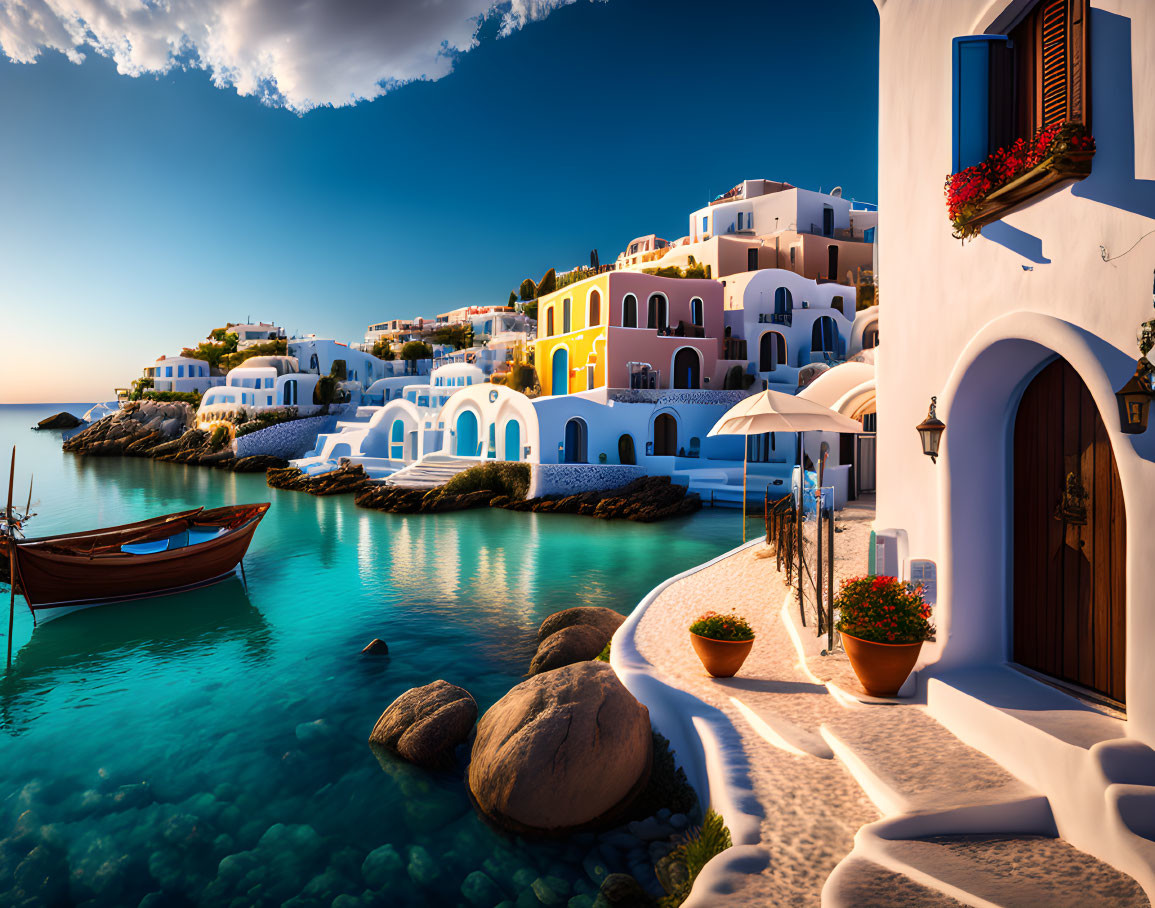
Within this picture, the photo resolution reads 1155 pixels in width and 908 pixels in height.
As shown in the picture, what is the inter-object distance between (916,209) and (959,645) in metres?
4.38

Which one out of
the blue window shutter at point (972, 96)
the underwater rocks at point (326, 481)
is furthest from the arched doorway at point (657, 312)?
the blue window shutter at point (972, 96)

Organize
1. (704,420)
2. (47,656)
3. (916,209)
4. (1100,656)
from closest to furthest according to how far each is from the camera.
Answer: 1. (1100,656)
2. (916,209)
3. (47,656)
4. (704,420)

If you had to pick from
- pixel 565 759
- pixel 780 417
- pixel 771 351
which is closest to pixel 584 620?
pixel 780 417

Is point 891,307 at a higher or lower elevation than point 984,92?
lower

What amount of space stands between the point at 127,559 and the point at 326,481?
19987mm

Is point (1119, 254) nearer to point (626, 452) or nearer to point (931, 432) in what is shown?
point (931, 432)

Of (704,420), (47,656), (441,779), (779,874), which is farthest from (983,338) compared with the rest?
(704,420)

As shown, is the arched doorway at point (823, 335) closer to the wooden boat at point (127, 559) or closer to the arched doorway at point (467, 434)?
the arched doorway at point (467, 434)

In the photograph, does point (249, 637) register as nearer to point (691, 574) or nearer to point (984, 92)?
point (691, 574)

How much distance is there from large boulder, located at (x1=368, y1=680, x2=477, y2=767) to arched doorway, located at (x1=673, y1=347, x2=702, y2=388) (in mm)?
28048

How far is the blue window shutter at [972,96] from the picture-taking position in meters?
5.63

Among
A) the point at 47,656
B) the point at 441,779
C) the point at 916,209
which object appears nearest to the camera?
the point at 916,209

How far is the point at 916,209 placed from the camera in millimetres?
6746

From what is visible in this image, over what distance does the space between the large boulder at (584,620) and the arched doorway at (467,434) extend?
22.4m
